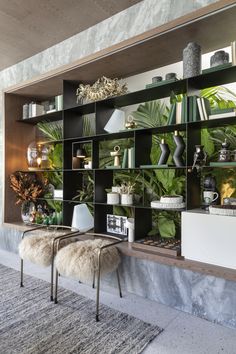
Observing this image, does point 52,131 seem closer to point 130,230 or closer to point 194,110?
point 130,230

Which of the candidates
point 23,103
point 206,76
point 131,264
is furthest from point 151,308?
point 23,103

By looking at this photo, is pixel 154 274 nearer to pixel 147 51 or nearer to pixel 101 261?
pixel 101 261

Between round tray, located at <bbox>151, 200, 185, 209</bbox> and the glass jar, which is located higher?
the glass jar

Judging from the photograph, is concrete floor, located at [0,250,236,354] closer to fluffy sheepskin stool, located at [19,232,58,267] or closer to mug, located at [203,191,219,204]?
fluffy sheepskin stool, located at [19,232,58,267]

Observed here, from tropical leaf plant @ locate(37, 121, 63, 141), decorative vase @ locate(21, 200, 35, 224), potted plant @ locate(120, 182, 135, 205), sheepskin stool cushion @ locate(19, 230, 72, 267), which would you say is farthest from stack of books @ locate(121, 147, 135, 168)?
decorative vase @ locate(21, 200, 35, 224)

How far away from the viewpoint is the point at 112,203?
248 centimetres

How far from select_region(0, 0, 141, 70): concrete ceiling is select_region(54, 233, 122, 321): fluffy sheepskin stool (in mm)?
2080

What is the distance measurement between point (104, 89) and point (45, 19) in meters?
0.90

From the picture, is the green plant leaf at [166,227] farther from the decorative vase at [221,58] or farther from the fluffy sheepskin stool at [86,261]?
the decorative vase at [221,58]

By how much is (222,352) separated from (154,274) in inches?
29.6

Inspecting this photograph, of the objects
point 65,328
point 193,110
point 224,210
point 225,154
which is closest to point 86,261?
point 65,328

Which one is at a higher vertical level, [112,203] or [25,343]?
[112,203]

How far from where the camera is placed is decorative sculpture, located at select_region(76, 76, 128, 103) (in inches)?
97.4

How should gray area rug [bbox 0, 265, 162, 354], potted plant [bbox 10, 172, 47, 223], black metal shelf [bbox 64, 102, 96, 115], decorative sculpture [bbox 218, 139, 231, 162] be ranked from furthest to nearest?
potted plant [bbox 10, 172, 47, 223] < black metal shelf [bbox 64, 102, 96, 115] < decorative sculpture [bbox 218, 139, 231, 162] < gray area rug [bbox 0, 265, 162, 354]
